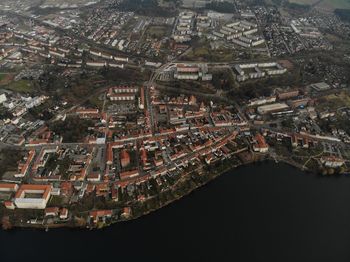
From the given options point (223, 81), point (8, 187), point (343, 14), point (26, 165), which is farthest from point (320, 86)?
point (343, 14)

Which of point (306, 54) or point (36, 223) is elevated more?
point (306, 54)

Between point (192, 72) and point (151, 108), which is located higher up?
point (192, 72)

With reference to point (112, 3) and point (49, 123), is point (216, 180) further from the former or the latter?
point (112, 3)

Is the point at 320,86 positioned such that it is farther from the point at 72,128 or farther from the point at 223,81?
the point at 72,128

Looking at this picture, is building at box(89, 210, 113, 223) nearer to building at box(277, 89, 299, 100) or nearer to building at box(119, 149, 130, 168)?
building at box(119, 149, 130, 168)

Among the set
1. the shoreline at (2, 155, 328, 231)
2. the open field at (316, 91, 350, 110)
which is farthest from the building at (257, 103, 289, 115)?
the shoreline at (2, 155, 328, 231)

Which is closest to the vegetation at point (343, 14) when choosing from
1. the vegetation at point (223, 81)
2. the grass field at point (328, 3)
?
the grass field at point (328, 3)

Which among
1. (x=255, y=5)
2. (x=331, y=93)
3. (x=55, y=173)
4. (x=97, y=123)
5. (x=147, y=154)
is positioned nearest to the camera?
(x=55, y=173)

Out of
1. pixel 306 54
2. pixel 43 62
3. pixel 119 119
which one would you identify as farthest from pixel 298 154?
pixel 43 62
